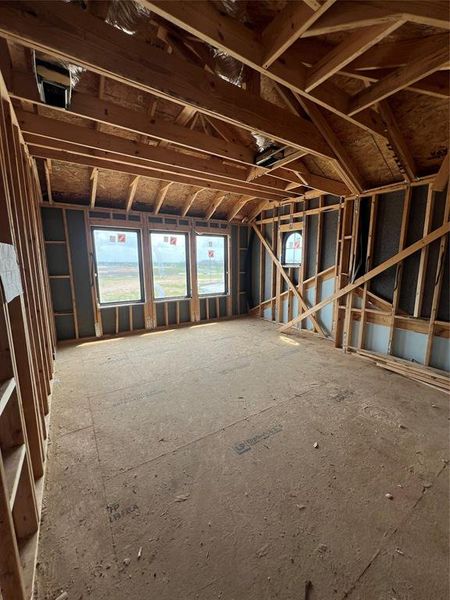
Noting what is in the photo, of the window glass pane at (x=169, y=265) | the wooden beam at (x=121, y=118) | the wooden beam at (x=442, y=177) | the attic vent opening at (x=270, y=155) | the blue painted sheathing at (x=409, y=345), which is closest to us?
the wooden beam at (x=121, y=118)

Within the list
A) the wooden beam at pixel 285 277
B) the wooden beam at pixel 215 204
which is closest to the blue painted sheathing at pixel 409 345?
the wooden beam at pixel 285 277

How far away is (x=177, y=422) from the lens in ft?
7.97

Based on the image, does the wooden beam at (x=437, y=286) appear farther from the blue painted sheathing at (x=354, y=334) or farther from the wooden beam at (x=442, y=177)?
the blue painted sheathing at (x=354, y=334)

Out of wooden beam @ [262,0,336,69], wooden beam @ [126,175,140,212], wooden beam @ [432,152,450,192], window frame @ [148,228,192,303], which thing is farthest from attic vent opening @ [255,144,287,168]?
window frame @ [148,228,192,303]

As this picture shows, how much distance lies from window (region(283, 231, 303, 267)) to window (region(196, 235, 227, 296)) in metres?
1.69

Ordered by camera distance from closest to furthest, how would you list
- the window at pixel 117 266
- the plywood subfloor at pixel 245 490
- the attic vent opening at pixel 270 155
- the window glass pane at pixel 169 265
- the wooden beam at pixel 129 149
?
the plywood subfloor at pixel 245 490 < the wooden beam at pixel 129 149 < the attic vent opening at pixel 270 155 < the window at pixel 117 266 < the window glass pane at pixel 169 265

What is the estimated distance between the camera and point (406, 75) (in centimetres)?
184

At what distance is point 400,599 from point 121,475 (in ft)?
5.78

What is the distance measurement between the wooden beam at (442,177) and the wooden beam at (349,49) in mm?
2150

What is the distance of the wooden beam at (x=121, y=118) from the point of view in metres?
2.04

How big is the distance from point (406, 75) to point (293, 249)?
3950mm

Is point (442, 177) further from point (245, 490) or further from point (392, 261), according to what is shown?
point (245, 490)

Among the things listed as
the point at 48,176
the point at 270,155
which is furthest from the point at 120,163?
the point at 270,155

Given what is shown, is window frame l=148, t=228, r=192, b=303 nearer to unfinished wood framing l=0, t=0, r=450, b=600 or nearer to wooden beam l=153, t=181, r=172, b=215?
unfinished wood framing l=0, t=0, r=450, b=600
